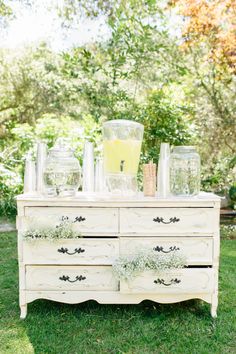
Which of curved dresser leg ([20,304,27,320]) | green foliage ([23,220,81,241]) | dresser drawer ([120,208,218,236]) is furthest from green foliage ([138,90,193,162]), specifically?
curved dresser leg ([20,304,27,320])

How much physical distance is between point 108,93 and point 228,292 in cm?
295

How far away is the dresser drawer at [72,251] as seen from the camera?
2051mm

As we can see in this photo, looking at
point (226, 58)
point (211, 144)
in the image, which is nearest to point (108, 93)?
point (226, 58)

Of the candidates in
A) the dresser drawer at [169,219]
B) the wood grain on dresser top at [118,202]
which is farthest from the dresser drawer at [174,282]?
the wood grain on dresser top at [118,202]

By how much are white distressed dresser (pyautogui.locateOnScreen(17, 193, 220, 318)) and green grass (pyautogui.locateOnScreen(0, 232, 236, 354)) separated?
5.2 inches

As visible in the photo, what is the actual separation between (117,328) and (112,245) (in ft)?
1.43

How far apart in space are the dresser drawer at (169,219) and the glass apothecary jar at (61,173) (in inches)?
14.3

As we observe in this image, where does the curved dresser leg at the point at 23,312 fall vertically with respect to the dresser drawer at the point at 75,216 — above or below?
below

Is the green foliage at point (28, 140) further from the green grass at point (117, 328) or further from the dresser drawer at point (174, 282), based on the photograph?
the dresser drawer at point (174, 282)

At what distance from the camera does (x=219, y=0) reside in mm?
4895

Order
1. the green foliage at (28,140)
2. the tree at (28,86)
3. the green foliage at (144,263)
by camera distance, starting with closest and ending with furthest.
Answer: the green foliage at (144,263) < the green foliage at (28,140) < the tree at (28,86)

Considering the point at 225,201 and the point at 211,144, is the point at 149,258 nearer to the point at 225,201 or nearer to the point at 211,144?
the point at 225,201

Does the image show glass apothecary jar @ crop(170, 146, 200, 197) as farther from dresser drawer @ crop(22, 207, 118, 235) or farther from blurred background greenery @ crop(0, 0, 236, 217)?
blurred background greenery @ crop(0, 0, 236, 217)

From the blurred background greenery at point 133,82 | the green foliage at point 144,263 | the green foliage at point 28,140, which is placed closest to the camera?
the green foliage at point 144,263
